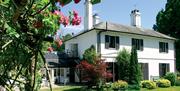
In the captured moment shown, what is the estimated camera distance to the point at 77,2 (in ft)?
5.73

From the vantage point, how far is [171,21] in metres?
52.1

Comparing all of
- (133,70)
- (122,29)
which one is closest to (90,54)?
(133,70)

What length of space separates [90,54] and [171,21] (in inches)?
906

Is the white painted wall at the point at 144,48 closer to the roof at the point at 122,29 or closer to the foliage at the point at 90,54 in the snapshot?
the roof at the point at 122,29

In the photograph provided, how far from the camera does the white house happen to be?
3434cm

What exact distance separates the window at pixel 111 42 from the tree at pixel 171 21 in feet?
56.9

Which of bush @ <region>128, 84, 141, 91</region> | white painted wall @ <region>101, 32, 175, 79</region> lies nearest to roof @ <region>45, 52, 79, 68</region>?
white painted wall @ <region>101, 32, 175, 79</region>

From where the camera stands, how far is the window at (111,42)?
113 ft

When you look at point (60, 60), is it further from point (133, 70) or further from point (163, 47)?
point (163, 47)

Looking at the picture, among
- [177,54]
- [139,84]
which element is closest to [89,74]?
[139,84]

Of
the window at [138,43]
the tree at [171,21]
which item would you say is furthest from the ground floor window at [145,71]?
the tree at [171,21]

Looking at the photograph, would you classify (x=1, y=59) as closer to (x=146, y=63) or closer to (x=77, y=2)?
(x=77, y=2)

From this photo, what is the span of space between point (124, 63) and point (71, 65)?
19.1 ft

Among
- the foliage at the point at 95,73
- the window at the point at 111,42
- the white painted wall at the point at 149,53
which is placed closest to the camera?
the foliage at the point at 95,73
